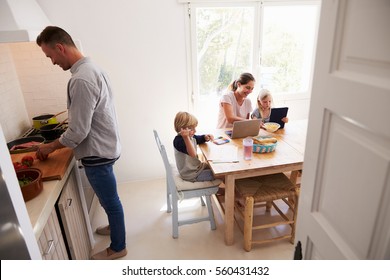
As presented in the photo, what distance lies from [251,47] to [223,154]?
162 centimetres

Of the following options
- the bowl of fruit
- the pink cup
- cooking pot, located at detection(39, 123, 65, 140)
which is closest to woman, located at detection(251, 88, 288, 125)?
the bowl of fruit

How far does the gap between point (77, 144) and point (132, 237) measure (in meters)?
1.07

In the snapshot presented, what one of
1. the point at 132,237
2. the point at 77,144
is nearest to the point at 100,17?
the point at 77,144

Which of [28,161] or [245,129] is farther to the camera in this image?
[245,129]

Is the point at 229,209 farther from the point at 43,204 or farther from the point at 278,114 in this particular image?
the point at 43,204

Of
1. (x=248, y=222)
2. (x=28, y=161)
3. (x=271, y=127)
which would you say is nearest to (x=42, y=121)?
(x=28, y=161)

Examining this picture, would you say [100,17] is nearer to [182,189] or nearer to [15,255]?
[182,189]

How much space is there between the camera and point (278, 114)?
2.59 meters

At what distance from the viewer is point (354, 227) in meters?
0.75

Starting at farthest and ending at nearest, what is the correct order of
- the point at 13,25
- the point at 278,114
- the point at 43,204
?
the point at 278,114 → the point at 13,25 → the point at 43,204

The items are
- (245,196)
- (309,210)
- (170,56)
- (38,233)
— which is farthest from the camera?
(170,56)

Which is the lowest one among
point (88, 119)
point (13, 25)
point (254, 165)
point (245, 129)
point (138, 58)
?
point (254, 165)

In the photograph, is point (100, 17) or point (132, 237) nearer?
point (132, 237)

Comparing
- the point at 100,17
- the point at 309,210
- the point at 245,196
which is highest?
the point at 100,17
